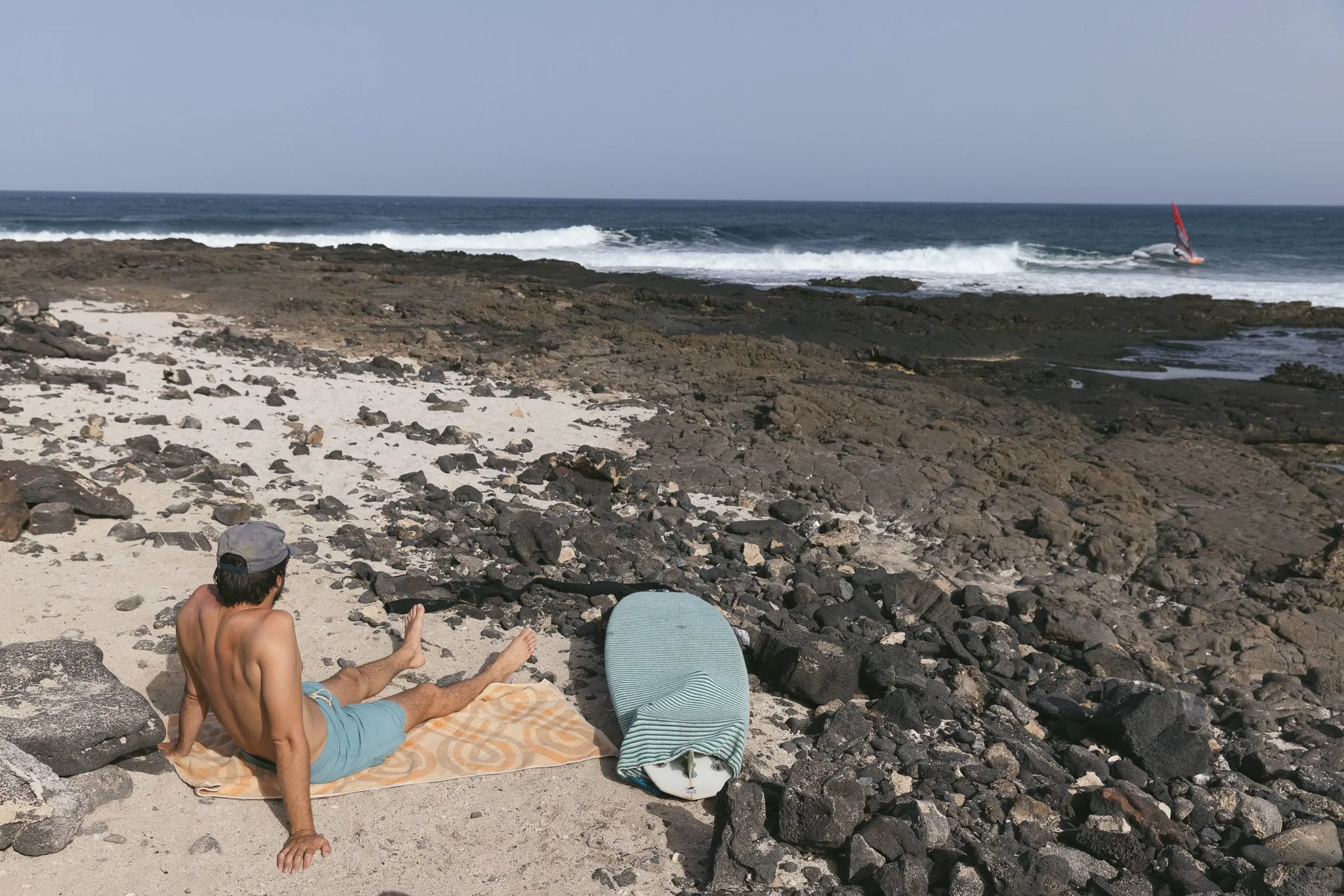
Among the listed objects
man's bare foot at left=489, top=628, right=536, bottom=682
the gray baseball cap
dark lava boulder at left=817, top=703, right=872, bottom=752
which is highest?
the gray baseball cap

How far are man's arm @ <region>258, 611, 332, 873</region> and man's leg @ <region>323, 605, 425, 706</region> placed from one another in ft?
1.82

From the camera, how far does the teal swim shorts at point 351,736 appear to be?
3.32 m

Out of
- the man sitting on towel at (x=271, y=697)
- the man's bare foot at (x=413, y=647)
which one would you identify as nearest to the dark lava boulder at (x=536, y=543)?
the man's bare foot at (x=413, y=647)

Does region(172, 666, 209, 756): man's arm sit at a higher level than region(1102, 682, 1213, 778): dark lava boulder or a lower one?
higher

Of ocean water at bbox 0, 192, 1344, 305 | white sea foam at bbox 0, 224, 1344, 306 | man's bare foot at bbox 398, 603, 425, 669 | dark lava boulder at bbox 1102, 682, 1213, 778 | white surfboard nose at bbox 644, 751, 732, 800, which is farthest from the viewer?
ocean water at bbox 0, 192, 1344, 305

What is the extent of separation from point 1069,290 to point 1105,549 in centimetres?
2179

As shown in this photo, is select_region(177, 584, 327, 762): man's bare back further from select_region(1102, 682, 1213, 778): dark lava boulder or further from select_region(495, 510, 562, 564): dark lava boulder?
select_region(1102, 682, 1213, 778): dark lava boulder

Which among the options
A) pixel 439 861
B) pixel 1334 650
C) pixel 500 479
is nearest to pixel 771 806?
pixel 439 861

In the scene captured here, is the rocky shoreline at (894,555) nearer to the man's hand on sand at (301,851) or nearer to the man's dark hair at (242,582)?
the man's hand on sand at (301,851)

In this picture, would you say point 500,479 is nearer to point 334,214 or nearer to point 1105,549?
point 1105,549

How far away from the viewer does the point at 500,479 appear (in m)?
7.02

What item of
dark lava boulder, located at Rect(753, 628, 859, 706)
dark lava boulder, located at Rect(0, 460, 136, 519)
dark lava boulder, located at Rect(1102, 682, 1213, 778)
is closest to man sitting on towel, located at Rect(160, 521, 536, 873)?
dark lava boulder, located at Rect(753, 628, 859, 706)

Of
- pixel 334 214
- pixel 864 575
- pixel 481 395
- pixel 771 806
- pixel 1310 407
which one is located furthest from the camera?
pixel 334 214

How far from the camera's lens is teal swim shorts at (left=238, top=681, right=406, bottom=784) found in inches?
131
